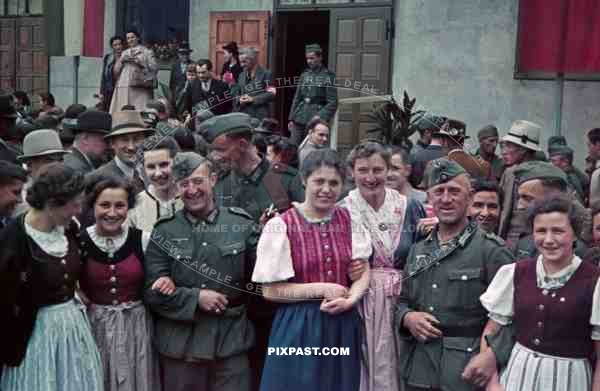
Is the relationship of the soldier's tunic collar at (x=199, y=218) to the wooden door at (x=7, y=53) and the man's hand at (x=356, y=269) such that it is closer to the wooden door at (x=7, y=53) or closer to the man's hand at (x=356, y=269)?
the man's hand at (x=356, y=269)

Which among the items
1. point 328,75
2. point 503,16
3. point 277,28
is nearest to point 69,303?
point 328,75

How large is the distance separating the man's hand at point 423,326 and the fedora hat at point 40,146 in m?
2.41

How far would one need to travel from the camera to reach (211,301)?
4.06 meters

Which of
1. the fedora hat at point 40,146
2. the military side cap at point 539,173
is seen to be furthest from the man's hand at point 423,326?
the fedora hat at point 40,146

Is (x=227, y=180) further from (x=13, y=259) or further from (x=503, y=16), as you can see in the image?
(x=503, y=16)

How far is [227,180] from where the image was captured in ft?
15.1

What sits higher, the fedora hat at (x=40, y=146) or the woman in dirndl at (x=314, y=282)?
the fedora hat at (x=40, y=146)

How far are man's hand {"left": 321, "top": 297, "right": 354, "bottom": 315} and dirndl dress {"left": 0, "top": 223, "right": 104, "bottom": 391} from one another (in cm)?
108

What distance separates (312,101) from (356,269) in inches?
67.1

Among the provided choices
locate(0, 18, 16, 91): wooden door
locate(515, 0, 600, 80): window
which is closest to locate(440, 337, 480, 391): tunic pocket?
locate(515, 0, 600, 80): window

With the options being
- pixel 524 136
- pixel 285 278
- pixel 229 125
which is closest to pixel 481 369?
pixel 285 278

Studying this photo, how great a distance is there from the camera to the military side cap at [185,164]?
4.11 meters

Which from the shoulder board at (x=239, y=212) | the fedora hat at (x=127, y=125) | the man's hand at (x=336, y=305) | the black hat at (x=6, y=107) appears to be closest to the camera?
the man's hand at (x=336, y=305)

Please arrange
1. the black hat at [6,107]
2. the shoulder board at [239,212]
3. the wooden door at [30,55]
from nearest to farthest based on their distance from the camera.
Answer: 1. the shoulder board at [239,212]
2. the black hat at [6,107]
3. the wooden door at [30,55]
